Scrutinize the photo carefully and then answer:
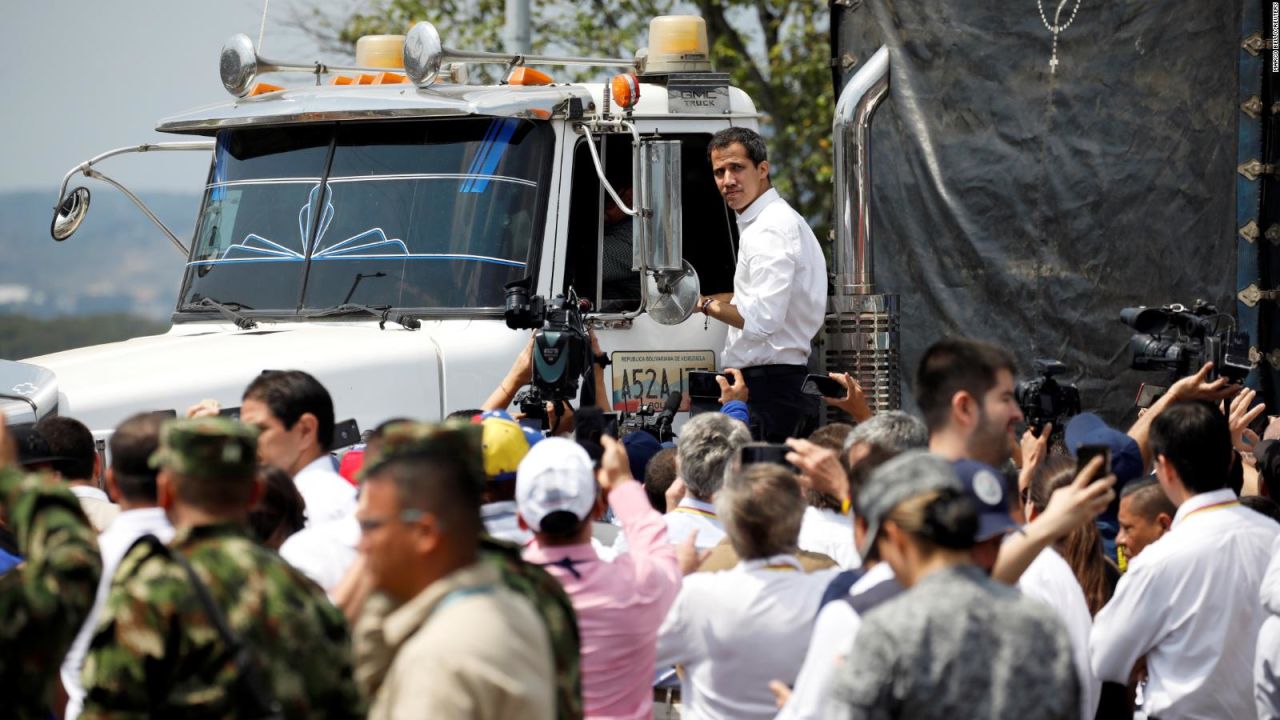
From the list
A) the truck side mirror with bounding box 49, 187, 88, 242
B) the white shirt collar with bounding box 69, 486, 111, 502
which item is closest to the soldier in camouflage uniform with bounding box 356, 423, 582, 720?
the white shirt collar with bounding box 69, 486, 111, 502

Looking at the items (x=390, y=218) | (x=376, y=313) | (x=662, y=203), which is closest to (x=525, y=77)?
(x=390, y=218)

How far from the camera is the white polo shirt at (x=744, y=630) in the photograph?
179 inches

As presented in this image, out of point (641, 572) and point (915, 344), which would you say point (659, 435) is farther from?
point (641, 572)

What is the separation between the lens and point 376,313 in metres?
7.61

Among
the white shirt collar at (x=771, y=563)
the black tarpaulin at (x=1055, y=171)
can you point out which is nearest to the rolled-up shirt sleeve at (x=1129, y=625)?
the white shirt collar at (x=771, y=563)

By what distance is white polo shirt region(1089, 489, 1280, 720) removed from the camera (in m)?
5.14

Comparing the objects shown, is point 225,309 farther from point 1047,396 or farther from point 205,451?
point 205,451

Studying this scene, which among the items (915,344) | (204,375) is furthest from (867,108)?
(204,375)

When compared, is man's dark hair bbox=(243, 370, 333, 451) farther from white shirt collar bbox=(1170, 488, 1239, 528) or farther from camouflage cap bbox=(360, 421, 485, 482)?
white shirt collar bbox=(1170, 488, 1239, 528)

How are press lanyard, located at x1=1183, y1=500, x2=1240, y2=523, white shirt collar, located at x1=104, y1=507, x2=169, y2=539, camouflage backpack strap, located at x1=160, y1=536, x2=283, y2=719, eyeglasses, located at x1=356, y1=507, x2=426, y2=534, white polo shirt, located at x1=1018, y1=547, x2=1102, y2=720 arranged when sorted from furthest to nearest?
press lanyard, located at x1=1183, y1=500, x2=1240, y2=523 < white polo shirt, located at x1=1018, y1=547, x2=1102, y2=720 < white shirt collar, located at x1=104, y1=507, x2=169, y2=539 < eyeglasses, located at x1=356, y1=507, x2=426, y2=534 < camouflage backpack strap, located at x1=160, y1=536, x2=283, y2=719

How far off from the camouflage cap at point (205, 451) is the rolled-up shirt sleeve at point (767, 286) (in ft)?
14.4

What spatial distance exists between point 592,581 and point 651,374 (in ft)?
12.1

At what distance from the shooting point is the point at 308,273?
308 inches

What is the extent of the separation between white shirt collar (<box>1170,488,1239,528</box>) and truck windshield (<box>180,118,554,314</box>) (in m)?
3.20
